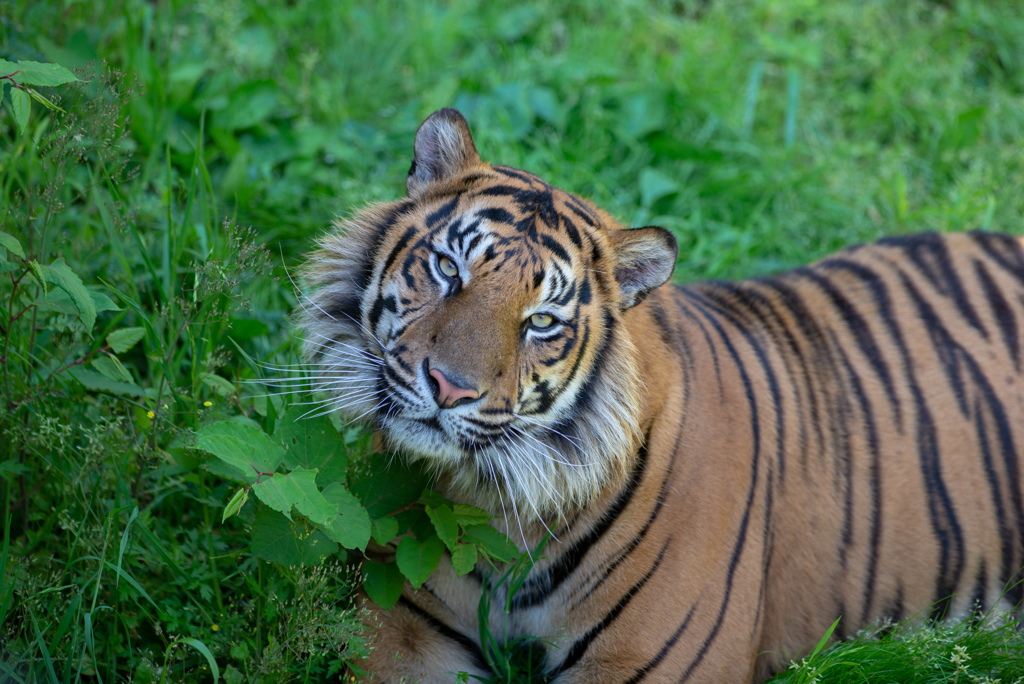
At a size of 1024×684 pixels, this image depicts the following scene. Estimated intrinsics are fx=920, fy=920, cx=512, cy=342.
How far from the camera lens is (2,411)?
2.25 metres

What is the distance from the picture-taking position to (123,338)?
2.38 m

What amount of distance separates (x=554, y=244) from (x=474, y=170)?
372 mm

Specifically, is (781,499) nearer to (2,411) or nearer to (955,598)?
(955,598)

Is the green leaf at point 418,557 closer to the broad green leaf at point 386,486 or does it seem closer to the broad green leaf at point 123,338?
the broad green leaf at point 386,486

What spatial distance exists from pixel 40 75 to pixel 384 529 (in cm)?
128

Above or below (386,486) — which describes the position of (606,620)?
below

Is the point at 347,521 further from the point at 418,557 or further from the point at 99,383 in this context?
the point at 99,383

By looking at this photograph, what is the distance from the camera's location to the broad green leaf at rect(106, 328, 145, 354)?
235 centimetres

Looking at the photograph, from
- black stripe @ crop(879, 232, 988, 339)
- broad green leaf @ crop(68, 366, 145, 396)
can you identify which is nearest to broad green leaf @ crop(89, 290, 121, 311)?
broad green leaf @ crop(68, 366, 145, 396)

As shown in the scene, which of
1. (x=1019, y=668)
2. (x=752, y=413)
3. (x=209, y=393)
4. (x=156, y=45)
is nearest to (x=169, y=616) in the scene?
(x=209, y=393)

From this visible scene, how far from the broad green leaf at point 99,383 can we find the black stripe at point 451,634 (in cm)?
91

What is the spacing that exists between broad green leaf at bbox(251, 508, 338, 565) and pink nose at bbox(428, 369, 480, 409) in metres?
0.45

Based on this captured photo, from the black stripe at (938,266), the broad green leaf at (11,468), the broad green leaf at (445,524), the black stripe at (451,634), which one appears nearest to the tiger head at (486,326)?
the broad green leaf at (445,524)

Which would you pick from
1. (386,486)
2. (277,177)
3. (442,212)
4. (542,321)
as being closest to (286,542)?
(386,486)
